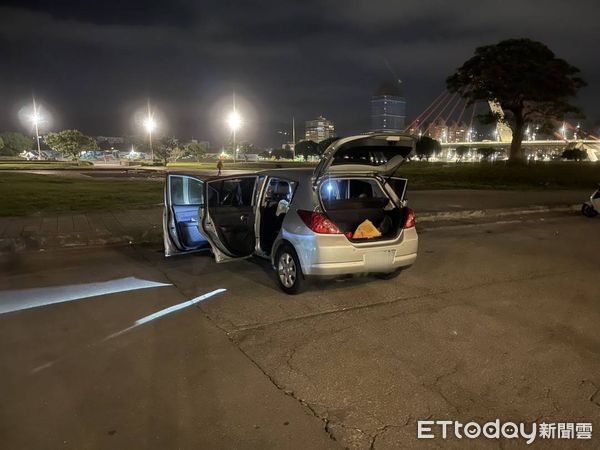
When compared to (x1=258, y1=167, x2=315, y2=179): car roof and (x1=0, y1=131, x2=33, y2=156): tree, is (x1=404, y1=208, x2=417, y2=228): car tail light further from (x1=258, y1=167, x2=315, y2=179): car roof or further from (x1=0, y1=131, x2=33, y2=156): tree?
(x1=0, y1=131, x2=33, y2=156): tree

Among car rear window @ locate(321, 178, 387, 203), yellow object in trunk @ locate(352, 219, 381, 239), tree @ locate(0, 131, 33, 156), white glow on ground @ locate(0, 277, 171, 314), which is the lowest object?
white glow on ground @ locate(0, 277, 171, 314)

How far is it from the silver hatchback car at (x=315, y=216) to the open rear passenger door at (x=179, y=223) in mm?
16

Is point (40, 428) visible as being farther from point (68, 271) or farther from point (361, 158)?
point (361, 158)

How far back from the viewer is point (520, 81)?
39.8 metres

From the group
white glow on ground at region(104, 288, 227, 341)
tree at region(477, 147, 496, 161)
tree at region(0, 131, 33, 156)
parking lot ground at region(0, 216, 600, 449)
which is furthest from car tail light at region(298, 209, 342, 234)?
tree at region(0, 131, 33, 156)

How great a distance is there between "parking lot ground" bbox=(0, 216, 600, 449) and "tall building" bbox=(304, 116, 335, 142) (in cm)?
17673

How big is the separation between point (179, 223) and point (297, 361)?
423 cm

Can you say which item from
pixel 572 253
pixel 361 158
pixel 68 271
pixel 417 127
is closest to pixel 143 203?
pixel 68 271

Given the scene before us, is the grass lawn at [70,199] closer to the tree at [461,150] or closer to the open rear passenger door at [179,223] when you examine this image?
the open rear passenger door at [179,223]

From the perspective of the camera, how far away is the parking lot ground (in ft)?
9.87

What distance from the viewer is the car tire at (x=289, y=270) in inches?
221

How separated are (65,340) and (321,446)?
2837 mm

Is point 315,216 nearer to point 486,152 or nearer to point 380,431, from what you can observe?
point 380,431

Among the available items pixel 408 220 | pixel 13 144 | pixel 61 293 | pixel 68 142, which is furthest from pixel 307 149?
pixel 61 293
